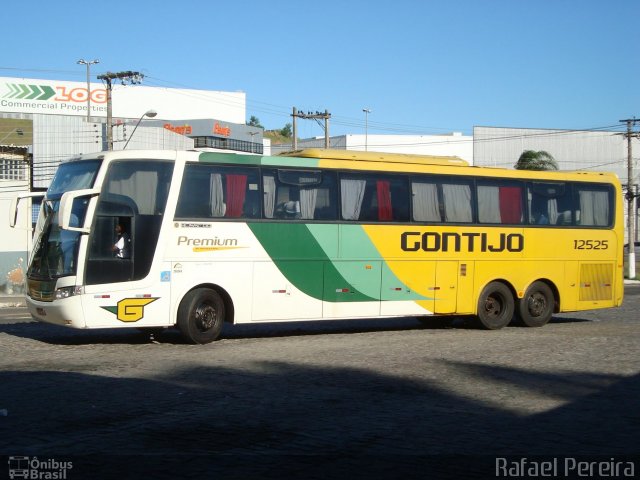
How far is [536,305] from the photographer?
66.0 ft

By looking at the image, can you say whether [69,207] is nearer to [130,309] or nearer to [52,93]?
[130,309]

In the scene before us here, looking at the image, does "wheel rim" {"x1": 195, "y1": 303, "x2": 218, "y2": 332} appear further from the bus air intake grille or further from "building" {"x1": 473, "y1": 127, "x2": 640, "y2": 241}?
"building" {"x1": 473, "y1": 127, "x2": 640, "y2": 241}

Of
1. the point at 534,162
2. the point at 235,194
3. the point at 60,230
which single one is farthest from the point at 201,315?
the point at 534,162

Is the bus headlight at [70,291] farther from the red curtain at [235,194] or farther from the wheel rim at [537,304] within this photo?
the wheel rim at [537,304]

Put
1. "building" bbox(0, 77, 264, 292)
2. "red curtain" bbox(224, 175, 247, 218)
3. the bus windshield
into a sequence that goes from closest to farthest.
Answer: the bus windshield, "red curtain" bbox(224, 175, 247, 218), "building" bbox(0, 77, 264, 292)

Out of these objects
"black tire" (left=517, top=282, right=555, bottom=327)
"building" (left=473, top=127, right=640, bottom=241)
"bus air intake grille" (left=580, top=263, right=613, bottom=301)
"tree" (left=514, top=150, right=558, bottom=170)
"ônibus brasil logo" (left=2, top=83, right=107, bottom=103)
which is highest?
"ônibus brasil logo" (left=2, top=83, right=107, bottom=103)

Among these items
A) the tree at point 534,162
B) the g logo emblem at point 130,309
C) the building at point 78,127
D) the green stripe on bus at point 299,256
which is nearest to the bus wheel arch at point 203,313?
the g logo emblem at point 130,309

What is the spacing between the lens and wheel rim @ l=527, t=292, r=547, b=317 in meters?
20.0

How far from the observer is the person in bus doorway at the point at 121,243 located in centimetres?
1499

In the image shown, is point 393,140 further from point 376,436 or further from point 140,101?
point 376,436

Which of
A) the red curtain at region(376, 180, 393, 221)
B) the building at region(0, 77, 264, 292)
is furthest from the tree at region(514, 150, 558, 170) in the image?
the red curtain at region(376, 180, 393, 221)

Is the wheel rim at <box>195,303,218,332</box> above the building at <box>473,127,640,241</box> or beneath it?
beneath

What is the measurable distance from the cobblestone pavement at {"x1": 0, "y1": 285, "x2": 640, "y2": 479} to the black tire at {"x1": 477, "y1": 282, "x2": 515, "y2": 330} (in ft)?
7.81

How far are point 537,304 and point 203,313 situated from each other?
8.45 meters
